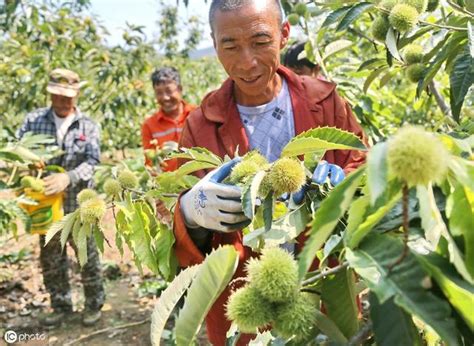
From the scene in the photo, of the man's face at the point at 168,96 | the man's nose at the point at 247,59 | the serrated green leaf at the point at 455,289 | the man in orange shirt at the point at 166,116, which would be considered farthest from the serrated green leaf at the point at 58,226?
the man's face at the point at 168,96

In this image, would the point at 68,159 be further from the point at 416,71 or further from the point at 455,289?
the point at 455,289

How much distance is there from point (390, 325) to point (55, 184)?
8.80 feet

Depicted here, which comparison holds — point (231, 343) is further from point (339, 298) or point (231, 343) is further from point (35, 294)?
point (35, 294)

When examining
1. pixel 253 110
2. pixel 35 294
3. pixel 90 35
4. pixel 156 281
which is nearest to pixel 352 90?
pixel 253 110

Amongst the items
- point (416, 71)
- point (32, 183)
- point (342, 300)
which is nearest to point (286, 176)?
point (342, 300)

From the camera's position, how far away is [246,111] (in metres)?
1.49

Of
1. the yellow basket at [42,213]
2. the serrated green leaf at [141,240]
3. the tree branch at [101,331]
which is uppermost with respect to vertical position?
Answer: the serrated green leaf at [141,240]

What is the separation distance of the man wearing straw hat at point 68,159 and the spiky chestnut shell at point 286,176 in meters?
2.52

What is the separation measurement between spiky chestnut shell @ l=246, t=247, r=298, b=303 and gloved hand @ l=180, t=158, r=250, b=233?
1.09 feet

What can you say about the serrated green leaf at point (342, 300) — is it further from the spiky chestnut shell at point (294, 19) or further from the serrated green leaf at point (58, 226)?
the spiky chestnut shell at point (294, 19)

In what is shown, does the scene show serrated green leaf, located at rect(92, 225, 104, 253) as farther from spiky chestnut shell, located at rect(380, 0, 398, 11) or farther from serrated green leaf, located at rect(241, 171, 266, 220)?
spiky chestnut shell, located at rect(380, 0, 398, 11)

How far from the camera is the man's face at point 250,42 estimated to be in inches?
48.7

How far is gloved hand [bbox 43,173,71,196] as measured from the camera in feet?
9.57

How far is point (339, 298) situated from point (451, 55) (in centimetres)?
83
